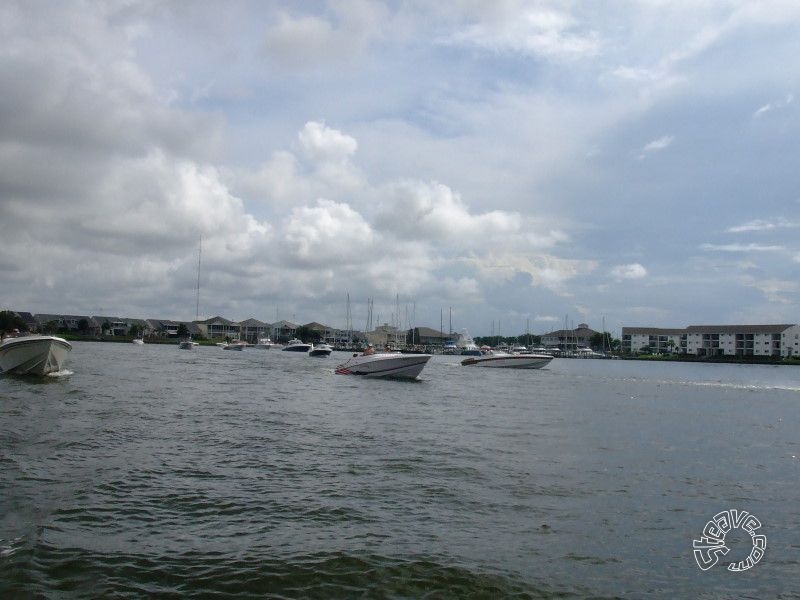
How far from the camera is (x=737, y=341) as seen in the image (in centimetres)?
16650

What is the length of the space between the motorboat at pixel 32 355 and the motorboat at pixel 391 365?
20.5 metres

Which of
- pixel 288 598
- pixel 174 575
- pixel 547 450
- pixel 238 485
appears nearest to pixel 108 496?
pixel 238 485

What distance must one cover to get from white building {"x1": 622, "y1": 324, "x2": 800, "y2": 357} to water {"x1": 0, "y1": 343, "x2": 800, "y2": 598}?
154 metres

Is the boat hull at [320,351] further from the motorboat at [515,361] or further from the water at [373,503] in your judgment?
the water at [373,503]

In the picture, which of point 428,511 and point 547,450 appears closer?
point 428,511

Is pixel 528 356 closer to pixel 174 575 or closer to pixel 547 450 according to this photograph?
pixel 547 450

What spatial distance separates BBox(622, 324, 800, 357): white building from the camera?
517 ft

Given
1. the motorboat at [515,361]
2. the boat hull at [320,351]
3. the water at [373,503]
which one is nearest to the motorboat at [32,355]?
the water at [373,503]

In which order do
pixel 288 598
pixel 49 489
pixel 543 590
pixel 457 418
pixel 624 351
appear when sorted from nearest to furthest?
pixel 288 598 → pixel 543 590 → pixel 49 489 → pixel 457 418 → pixel 624 351

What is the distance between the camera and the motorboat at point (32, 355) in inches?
1369

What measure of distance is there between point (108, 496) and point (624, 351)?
202285mm

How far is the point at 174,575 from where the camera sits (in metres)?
8.02

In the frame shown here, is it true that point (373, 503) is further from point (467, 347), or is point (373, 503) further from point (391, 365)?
point (467, 347)

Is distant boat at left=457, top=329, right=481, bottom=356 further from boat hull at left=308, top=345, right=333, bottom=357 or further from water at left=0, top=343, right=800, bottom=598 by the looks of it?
water at left=0, top=343, right=800, bottom=598
